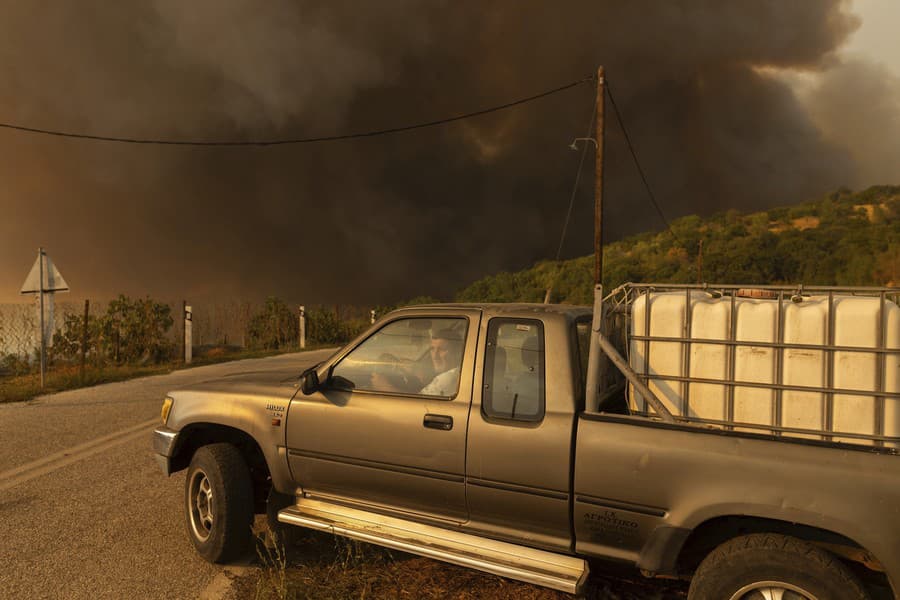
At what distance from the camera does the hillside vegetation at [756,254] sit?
40.2 metres

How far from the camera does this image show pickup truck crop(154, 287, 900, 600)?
2811 millimetres

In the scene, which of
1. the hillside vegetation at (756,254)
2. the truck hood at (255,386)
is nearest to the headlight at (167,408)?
the truck hood at (255,386)

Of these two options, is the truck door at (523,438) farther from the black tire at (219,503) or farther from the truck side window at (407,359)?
the black tire at (219,503)

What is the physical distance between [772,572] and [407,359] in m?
2.35

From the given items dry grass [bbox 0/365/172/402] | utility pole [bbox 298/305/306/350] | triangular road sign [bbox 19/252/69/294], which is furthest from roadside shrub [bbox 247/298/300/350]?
triangular road sign [bbox 19/252/69/294]

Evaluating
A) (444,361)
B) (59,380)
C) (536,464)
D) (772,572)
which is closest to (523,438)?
(536,464)

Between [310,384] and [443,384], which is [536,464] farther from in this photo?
[310,384]

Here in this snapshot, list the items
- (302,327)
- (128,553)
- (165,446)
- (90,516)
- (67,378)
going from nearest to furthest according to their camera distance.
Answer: (128,553) → (165,446) → (90,516) → (67,378) → (302,327)

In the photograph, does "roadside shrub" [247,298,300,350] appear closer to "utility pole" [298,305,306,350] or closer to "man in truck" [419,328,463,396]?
"utility pole" [298,305,306,350]

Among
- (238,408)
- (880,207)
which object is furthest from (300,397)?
(880,207)

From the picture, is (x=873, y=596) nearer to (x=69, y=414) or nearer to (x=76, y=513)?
(x=76, y=513)

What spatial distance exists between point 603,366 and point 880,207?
66.2 m

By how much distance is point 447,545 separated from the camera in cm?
358

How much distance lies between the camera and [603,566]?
350 cm
